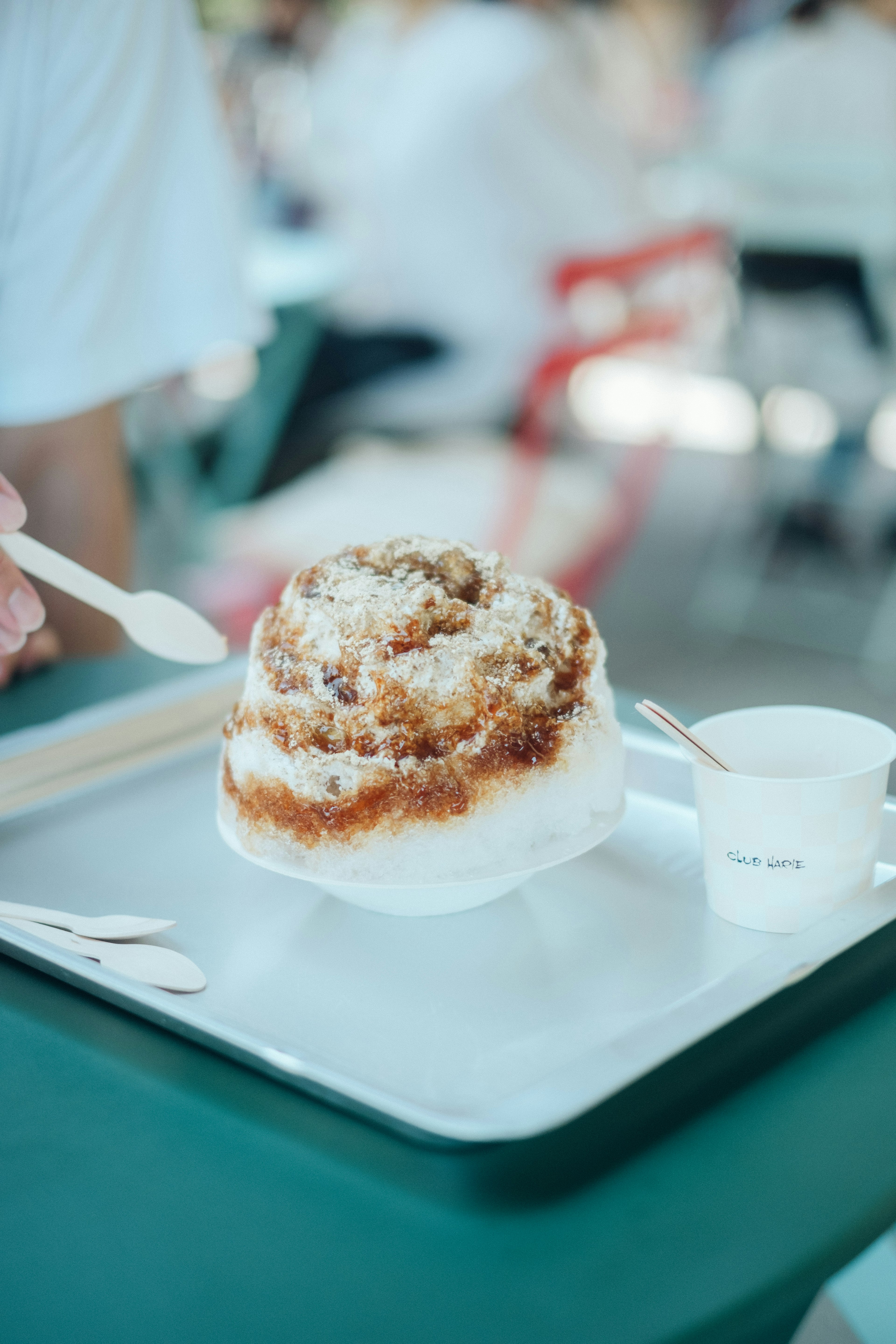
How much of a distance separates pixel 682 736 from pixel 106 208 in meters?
0.88

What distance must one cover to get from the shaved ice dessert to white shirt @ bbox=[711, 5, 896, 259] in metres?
2.21

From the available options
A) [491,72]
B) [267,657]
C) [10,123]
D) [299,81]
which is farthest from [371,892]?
[299,81]

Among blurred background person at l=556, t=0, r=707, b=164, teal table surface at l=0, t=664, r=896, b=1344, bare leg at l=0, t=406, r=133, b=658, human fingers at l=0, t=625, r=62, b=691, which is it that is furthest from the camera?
blurred background person at l=556, t=0, r=707, b=164

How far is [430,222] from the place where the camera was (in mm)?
2838

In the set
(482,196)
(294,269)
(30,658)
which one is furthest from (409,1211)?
(294,269)

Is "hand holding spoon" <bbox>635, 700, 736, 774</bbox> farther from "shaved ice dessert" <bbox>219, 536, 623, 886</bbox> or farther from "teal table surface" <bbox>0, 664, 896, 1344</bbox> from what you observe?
"teal table surface" <bbox>0, 664, 896, 1344</bbox>

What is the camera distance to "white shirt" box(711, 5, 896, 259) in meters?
2.57

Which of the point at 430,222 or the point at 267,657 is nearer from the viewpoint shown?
the point at 267,657

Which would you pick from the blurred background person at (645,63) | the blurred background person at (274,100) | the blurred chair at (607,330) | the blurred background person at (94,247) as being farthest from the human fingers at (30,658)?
the blurred background person at (274,100)

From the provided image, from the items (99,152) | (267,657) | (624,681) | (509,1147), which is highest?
(99,152)

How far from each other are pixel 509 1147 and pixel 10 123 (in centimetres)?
102

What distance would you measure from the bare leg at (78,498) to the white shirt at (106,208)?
0.05 m

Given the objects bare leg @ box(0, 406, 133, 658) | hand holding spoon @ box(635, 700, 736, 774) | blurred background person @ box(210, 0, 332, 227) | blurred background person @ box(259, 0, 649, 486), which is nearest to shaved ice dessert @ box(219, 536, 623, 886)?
hand holding spoon @ box(635, 700, 736, 774)

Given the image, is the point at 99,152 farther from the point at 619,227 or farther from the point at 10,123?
the point at 619,227
